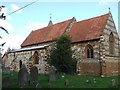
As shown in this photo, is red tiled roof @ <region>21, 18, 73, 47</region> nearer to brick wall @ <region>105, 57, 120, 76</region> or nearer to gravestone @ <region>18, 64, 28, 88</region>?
brick wall @ <region>105, 57, 120, 76</region>

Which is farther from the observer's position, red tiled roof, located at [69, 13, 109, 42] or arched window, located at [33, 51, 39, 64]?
arched window, located at [33, 51, 39, 64]

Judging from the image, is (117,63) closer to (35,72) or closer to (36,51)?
(36,51)

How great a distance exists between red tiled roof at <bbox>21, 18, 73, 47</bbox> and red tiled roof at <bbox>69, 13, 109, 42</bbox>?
179 centimetres

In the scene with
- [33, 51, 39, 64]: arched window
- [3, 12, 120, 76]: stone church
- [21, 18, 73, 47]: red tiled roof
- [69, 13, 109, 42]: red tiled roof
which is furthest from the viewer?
[21, 18, 73, 47]: red tiled roof

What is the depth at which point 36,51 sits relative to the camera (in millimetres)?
31219

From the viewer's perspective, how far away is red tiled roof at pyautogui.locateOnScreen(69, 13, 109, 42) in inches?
1050

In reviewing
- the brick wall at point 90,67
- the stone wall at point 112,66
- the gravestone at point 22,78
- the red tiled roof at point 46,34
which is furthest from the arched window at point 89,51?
the gravestone at point 22,78

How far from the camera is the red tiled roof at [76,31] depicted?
1068 inches

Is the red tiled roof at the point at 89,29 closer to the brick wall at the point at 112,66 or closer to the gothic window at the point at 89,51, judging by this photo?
the gothic window at the point at 89,51

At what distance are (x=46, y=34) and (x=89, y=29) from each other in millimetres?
9129

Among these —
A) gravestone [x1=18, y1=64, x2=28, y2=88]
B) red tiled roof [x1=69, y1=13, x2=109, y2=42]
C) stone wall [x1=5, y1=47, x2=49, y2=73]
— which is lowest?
gravestone [x1=18, y1=64, x2=28, y2=88]

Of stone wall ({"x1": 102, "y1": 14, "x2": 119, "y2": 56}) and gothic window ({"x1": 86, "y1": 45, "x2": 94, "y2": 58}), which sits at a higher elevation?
stone wall ({"x1": 102, "y1": 14, "x2": 119, "y2": 56})

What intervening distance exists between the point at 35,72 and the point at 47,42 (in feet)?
54.1

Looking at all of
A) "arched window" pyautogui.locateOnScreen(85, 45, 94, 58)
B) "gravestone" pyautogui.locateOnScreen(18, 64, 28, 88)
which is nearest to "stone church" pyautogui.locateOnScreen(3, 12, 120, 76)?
"arched window" pyautogui.locateOnScreen(85, 45, 94, 58)
